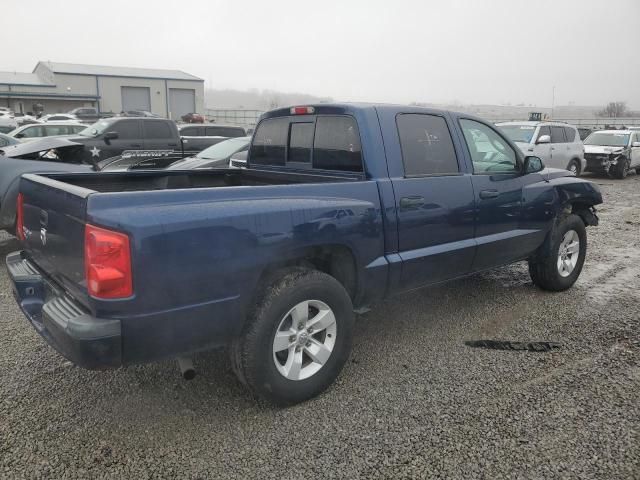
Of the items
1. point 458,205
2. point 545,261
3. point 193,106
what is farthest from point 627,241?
point 193,106

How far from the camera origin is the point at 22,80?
2115 inches

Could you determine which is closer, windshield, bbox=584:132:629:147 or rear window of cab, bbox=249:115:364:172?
rear window of cab, bbox=249:115:364:172

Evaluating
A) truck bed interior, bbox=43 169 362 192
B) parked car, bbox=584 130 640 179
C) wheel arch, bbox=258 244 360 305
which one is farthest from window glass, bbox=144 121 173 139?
parked car, bbox=584 130 640 179

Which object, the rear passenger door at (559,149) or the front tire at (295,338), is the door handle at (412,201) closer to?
the front tire at (295,338)

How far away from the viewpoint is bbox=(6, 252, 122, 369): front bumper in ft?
7.86

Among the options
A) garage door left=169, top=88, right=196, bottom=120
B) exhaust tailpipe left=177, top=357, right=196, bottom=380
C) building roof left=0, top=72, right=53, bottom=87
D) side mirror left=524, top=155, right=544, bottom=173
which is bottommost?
exhaust tailpipe left=177, top=357, right=196, bottom=380

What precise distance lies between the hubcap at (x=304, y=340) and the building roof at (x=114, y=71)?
5735 centimetres

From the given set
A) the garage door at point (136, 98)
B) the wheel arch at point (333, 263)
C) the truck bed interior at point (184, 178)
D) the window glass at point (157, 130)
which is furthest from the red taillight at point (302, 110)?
the garage door at point (136, 98)

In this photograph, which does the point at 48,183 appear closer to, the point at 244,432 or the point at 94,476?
the point at 94,476

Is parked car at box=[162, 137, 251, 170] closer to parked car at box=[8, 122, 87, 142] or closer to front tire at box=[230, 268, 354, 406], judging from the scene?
front tire at box=[230, 268, 354, 406]

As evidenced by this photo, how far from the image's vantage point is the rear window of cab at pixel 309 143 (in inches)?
143

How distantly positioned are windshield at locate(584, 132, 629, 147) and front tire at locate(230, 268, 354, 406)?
60.8ft

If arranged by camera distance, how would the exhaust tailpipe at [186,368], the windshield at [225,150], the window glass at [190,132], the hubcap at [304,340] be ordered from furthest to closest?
1. the window glass at [190,132]
2. the windshield at [225,150]
3. the hubcap at [304,340]
4. the exhaust tailpipe at [186,368]

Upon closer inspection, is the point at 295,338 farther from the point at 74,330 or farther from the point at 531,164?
the point at 531,164
